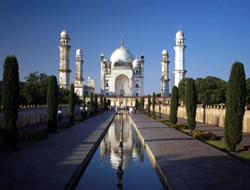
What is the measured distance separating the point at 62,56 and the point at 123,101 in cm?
1234

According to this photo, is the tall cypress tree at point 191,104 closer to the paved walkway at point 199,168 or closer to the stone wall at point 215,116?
the stone wall at point 215,116

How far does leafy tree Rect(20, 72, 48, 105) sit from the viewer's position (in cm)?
2106

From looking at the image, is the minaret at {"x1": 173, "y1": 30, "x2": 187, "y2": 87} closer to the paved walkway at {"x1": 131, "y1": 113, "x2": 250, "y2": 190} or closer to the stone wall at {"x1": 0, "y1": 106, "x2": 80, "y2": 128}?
the stone wall at {"x1": 0, "y1": 106, "x2": 80, "y2": 128}

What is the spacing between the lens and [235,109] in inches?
254

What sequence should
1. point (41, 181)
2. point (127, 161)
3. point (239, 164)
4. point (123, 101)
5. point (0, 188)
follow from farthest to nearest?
point (123, 101), point (127, 161), point (239, 164), point (41, 181), point (0, 188)

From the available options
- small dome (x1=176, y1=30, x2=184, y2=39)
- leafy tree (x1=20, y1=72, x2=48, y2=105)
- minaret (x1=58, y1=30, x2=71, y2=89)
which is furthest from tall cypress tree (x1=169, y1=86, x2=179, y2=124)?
small dome (x1=176, y1=30, x2=184, y2=39)

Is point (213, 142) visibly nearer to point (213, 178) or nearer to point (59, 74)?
point (213, 178)

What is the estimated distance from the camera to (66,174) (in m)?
4.36

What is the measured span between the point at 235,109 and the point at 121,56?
4704 cm

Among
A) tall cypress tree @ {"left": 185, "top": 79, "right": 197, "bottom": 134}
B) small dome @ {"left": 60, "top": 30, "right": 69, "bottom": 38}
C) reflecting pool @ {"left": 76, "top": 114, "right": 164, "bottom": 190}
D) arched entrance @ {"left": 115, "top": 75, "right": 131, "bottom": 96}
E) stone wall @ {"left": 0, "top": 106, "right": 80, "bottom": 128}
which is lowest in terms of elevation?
reflecting pool @ {"left": 76, "top": 114, "right": 164, "bottom": 190}

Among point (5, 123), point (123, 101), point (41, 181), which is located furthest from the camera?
point (123, 101)

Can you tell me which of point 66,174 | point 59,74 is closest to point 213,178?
point 66,174

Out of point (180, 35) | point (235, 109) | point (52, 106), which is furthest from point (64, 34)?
point (235, 109)

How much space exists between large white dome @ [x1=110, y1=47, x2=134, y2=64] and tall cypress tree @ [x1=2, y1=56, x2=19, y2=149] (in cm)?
4578
